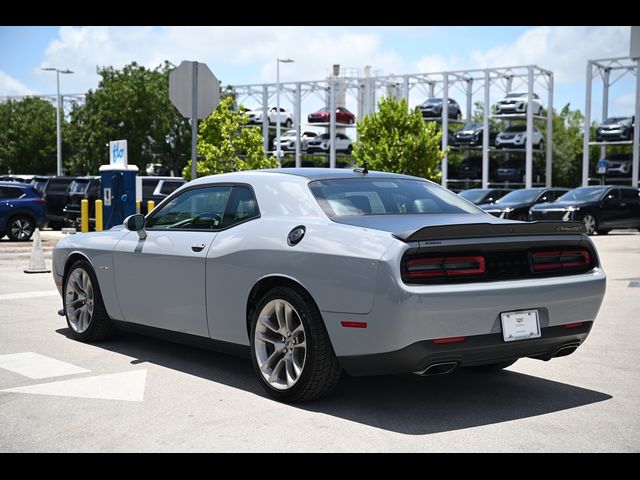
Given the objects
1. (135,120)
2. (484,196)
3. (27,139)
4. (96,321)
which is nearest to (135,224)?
(96,321)

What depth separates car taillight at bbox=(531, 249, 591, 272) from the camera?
559cm

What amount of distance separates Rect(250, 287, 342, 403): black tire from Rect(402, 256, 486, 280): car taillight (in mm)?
701

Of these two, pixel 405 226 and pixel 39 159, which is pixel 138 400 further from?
pixel 39 159

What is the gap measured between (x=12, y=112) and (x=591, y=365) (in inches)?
2906

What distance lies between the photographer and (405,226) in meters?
5.36

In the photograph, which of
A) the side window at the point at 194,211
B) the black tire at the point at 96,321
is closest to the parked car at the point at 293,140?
the black tire at the point at 96,321

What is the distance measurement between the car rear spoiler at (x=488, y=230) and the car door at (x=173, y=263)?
1878 millimetres

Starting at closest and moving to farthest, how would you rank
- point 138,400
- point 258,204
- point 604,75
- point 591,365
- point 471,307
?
1. point 471,307
2. point 138,400
3. point 258,204
4. point 591,365
5. point 604,75

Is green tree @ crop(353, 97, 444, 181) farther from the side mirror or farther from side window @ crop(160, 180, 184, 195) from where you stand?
the side mirror

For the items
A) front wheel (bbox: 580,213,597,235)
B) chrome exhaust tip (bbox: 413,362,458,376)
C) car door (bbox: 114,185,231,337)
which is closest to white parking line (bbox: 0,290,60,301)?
car door (bbox: 114,185,231,337)

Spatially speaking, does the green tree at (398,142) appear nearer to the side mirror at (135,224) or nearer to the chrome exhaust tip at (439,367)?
the side mirror at (135,224)

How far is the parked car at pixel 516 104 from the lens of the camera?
52.7 metres
